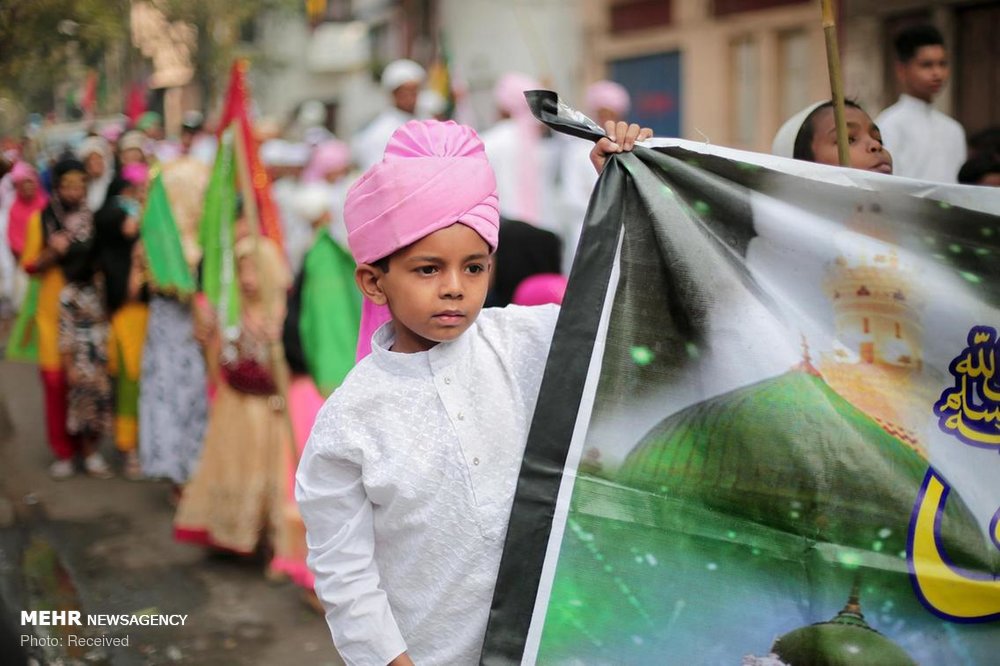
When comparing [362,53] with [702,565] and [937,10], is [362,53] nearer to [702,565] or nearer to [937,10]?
[937,10]

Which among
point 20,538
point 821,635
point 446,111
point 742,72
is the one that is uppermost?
point 742,72

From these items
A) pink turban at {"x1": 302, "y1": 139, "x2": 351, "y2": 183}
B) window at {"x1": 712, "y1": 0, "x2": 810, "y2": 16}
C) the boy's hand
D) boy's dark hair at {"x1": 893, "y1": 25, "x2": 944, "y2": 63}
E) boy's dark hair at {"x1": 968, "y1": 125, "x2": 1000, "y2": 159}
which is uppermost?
window at {"x1": 712, "y1": 0, "x2": 810, "y2": 16}

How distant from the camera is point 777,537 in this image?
6.95ft

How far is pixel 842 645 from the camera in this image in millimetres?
2064

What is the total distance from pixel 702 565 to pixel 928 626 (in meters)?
0.44

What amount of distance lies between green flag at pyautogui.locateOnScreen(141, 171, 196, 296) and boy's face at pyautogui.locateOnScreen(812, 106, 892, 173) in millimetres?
4708

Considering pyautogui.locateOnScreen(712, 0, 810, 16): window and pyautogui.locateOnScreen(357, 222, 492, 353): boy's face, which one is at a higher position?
pyautogui.locateOnScreen(712, 0, 810, 16): window

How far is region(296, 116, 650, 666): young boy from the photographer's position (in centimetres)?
208

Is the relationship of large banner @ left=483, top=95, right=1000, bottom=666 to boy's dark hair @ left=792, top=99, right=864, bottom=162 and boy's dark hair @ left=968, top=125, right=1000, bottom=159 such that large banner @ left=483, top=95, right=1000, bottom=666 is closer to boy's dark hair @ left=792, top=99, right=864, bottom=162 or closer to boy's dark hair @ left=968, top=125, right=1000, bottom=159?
boy's dark hair @ left=792, top=99, right=864, bottom=162

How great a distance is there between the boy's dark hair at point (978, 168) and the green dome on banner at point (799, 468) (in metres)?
2.61

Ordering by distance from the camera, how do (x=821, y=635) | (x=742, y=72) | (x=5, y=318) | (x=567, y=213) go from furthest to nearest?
(x=742, y=72), (x=5, y=318), (x=567, y=213), (x=821, y=635)

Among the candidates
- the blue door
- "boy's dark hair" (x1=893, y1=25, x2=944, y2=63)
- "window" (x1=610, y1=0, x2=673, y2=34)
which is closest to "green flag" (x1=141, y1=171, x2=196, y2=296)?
"boy's dark hair" (x1=893, y1=25, x2=944, y2=63)

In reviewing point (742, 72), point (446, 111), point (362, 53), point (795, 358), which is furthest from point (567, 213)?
point (362, 53)

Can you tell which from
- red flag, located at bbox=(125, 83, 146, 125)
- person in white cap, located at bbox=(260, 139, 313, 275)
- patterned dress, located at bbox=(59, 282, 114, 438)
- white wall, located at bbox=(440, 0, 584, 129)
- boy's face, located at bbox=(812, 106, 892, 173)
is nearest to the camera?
boy's face, located at bbox=(812, 106, 892, 173)
